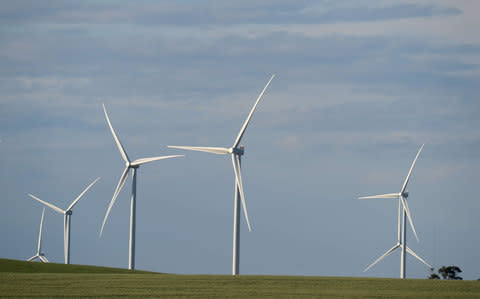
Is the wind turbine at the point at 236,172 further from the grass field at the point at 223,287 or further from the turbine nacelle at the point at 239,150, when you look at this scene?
the grass field at the point at 223,287

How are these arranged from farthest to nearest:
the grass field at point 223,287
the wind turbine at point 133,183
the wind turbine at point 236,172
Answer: the wind turbine at point 133,183
the wind turbine at point 236,172
the grass field at point 223,287

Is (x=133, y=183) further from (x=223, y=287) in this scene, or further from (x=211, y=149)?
(x=223, y=287)

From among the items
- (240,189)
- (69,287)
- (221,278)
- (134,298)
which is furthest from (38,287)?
(240,189)

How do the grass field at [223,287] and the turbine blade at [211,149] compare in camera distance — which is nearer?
the grass field at [223,287]

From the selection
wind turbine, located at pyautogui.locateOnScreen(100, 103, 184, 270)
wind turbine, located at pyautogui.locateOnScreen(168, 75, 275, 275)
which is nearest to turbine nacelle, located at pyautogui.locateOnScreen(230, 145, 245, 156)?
wind turbine, located at pyautogui.locateOnScreen(168, 75, 275, 275)

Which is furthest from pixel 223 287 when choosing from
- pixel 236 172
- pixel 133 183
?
pixel 133 183

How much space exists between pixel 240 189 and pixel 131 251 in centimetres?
1701

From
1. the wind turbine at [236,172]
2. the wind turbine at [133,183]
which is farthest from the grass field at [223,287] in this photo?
the wind turbine at [133,183]

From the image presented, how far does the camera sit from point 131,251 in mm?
68688

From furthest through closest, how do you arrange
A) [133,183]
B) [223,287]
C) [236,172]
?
1. [133,183]
2. [236,172]
3. [223,287]

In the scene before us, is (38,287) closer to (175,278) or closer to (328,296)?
(175,278)

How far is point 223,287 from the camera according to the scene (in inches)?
1496

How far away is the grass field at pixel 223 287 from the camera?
35.3 metres

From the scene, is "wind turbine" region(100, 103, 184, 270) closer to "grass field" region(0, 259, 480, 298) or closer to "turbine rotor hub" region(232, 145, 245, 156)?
"turbine rotor hub" region(232, 145, 245, 156)
